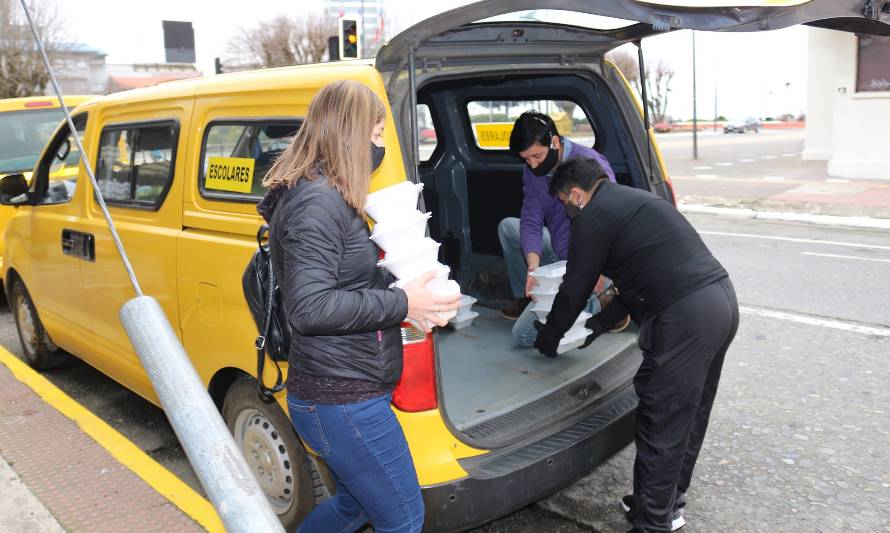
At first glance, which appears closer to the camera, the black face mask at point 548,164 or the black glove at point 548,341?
the black glove at point 548,341

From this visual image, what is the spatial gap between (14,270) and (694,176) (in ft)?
55.3

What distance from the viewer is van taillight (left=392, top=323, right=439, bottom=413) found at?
258cm

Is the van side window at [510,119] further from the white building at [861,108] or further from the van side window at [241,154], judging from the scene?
the white building at [861,108]

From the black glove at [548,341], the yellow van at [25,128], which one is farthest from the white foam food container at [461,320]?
the yellow van at [25,128]

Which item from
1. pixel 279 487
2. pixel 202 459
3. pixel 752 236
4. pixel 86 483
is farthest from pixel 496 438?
pixel 752 236

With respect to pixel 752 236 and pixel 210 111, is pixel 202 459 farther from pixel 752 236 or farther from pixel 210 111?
pixel 752 236

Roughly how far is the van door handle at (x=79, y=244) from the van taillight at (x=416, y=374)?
88.4 inches

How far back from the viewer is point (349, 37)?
594 inches

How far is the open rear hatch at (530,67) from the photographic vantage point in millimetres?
2506

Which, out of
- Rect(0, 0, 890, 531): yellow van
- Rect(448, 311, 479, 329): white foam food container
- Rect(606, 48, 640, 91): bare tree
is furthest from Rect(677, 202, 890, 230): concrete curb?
Rect(448, 311, 479, 329): white foam food container

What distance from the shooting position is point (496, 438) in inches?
115

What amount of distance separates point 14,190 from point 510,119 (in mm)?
3223

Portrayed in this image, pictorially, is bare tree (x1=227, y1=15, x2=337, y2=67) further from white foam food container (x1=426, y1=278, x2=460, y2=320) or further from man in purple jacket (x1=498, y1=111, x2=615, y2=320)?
white foam food container (x1=426, y1=278, x2=460, y2=320)

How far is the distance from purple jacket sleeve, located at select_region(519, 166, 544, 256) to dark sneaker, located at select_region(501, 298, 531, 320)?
2.14 feet
